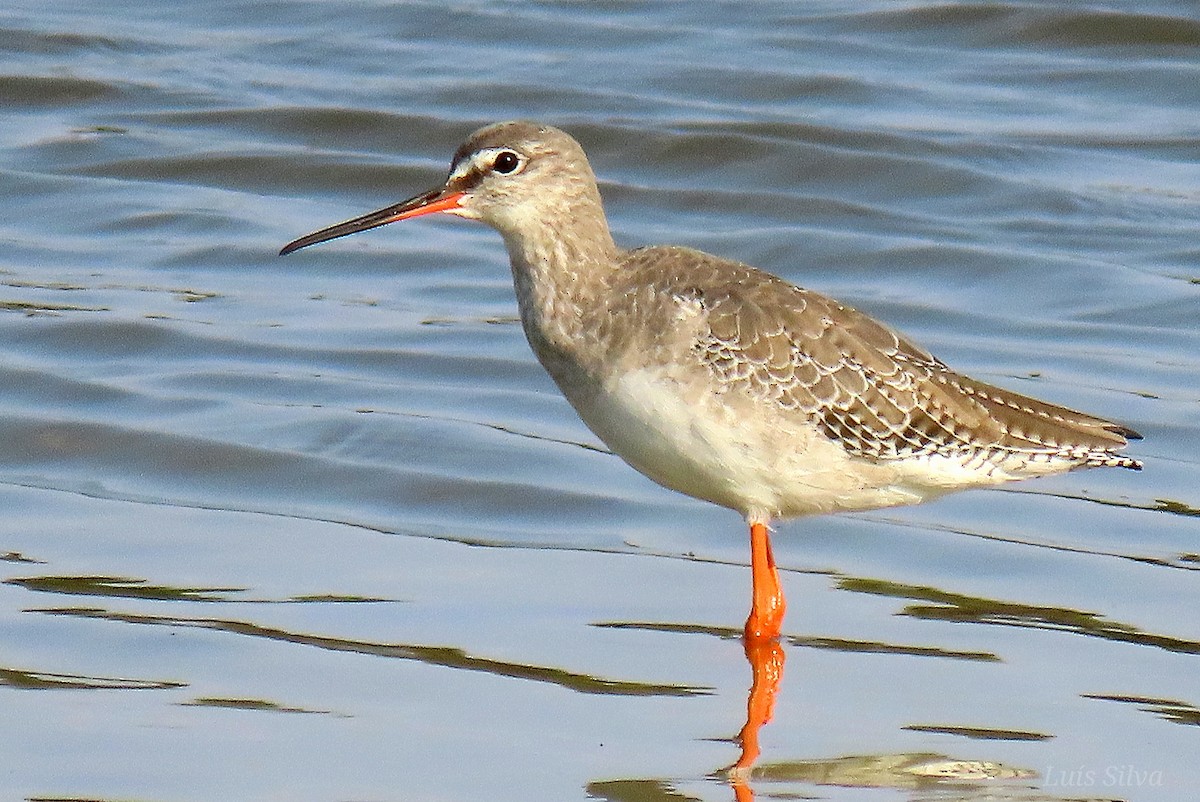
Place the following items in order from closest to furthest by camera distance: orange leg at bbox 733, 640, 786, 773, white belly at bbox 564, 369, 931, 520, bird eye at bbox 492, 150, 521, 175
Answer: orange leg at bbox 733, 640, 786, 773 → white belly at bbox 564, 369, 931, 520 → bird eye at bbox 492, 150, 521, 175

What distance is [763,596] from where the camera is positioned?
841 centimetres

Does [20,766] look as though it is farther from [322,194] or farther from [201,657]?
[322,194]

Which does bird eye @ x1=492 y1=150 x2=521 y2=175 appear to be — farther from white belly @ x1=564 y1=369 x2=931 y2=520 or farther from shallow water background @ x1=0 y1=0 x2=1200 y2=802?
shallow water background @ x1=0 y1=0 x2=1200 y2=802

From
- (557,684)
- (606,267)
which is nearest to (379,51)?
(606,267)

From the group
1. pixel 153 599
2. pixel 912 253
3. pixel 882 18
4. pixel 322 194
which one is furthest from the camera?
pixel 882 18

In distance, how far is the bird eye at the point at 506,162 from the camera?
28.6ft

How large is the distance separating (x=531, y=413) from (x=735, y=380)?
10.2 ft

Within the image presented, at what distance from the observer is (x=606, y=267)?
8.59 metres

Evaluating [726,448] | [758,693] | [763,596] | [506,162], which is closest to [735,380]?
[726,448]

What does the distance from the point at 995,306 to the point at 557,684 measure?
620 centimetres

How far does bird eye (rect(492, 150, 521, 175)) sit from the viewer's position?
8.73 m

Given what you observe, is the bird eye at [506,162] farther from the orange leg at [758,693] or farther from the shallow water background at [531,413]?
the orange leg at [758,693]

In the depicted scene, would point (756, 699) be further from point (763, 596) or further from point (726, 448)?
point (726, 448)

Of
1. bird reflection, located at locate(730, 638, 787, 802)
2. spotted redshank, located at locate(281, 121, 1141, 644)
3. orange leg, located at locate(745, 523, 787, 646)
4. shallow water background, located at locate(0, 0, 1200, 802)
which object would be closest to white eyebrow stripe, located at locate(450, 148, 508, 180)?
spotted redshank, located at locate(281, 121, 1141, 644)
